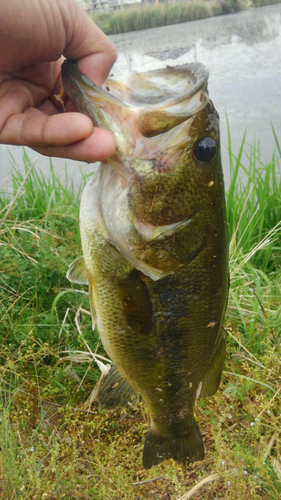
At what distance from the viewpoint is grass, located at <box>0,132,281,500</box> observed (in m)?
2.01

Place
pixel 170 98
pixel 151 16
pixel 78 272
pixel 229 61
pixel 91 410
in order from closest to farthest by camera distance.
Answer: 1. pixel 170 98
2. pixel 78 272
3. pixel 91 410
4. pixel 229 61
5. pixel 151 16

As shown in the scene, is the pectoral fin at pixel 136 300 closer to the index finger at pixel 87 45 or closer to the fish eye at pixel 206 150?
the fish eye at pixel 206 150

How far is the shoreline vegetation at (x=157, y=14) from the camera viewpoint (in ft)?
42.0

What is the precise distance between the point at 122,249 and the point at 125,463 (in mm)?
1508

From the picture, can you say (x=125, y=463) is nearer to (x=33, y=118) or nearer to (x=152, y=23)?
(x=33, y=118)

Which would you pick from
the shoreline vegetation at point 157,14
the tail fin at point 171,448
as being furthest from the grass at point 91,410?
the shoreline vegetation at point 157,14

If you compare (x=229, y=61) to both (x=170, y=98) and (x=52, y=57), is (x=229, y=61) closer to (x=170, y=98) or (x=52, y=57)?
(x=52, y=57)

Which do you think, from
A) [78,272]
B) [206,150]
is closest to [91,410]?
[78,272]

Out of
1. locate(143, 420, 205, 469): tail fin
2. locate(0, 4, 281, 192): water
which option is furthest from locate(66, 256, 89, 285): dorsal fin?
locate(0, 4, 281, 192): water

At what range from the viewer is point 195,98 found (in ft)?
3.79

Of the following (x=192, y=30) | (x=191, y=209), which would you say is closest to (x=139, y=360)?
(x=191, y=209)

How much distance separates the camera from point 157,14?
13406 millimetres

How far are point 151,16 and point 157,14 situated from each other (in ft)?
0.68

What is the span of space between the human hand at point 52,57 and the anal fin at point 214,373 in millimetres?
916
